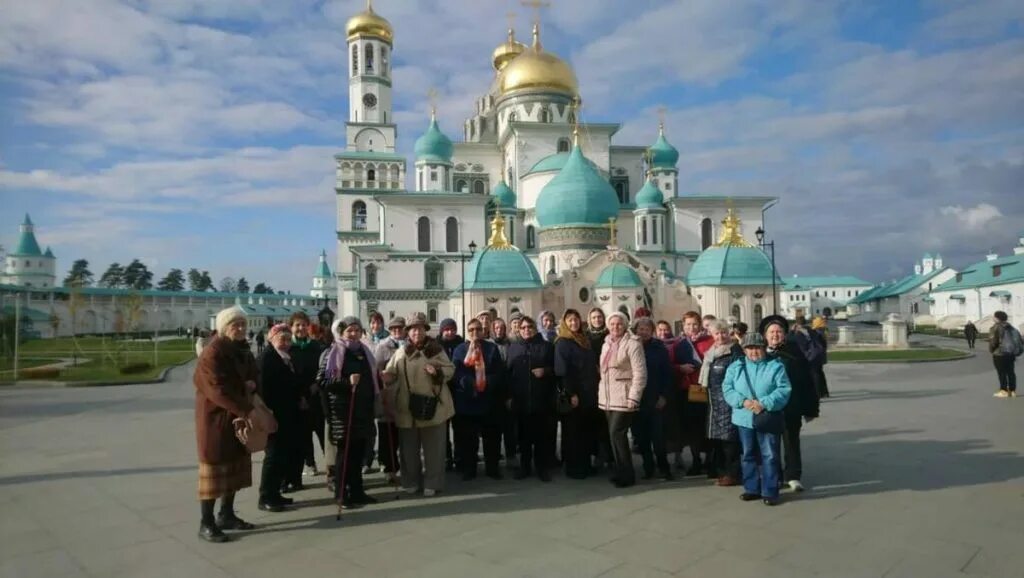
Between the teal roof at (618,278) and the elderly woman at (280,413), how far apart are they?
71.3 feet

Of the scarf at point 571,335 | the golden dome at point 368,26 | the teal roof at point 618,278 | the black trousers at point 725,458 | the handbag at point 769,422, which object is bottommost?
the black trousers at point 725,458

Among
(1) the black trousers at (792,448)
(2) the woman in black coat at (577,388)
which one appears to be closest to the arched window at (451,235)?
(2) the woman in black coat at (577,388)

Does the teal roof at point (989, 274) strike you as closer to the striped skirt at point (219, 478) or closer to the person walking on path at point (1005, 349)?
the person walking on path at point (1005, 349)

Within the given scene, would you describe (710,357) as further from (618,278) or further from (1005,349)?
(618,278)

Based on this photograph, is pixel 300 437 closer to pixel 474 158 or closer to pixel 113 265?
pixel 474 158

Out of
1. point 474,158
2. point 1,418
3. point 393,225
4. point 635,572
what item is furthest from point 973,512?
point 474,158

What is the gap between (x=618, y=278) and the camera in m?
27.4

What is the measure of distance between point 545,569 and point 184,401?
1276cm

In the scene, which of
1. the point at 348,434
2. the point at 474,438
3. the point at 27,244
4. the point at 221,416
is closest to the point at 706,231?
the point at 474,438

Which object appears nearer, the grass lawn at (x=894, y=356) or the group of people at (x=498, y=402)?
the group of people at (x=498, y=402)

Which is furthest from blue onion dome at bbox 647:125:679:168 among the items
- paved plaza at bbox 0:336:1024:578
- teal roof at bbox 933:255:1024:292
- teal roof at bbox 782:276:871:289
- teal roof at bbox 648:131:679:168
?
teal roof at bbox 782:276:871:289

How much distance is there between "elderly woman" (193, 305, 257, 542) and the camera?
5004 mm

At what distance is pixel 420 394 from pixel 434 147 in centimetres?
3905

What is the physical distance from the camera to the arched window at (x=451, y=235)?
39397 millimetres
